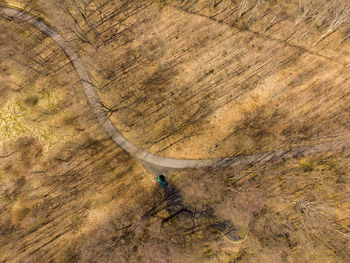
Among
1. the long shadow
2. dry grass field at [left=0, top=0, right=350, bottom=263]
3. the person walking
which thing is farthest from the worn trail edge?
the long shadow

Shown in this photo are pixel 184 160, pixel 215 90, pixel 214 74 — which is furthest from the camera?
pixel 214 74

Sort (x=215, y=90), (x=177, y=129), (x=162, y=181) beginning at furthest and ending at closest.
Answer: (x=215, y=90)
(x=177, y=129)
(x=162, y=181)

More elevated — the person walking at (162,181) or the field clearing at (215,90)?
the field clearing at (215,90)

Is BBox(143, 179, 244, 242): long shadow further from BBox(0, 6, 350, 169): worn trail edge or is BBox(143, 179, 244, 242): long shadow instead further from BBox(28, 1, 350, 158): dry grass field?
BBox(28, 1, 350, 158): dry grass field

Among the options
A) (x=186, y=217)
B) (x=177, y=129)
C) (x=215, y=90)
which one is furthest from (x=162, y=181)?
(x=215, y=90)

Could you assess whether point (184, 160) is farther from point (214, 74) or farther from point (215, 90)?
point (214, 74)

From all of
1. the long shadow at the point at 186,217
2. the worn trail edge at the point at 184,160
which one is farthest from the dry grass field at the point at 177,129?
the worn trail edge at the point at 184,160

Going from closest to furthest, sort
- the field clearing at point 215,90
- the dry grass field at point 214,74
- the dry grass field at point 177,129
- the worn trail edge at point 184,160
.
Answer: the dry grass field at point 177,129
the worn trail edge at point 184,160
the field clearing at point 215,90
the dry grass field at point 214,74

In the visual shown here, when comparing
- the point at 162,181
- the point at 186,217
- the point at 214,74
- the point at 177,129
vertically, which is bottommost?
the point at 186,217

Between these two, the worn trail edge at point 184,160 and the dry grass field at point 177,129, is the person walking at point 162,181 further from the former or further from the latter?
the worn trail edge at point 184,160
